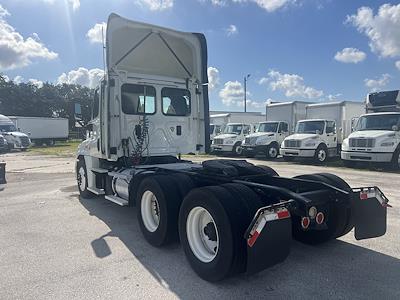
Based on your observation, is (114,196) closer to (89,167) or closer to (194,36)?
(89,167)

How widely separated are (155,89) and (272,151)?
14149mm

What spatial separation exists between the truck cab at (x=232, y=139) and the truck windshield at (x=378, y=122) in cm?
854

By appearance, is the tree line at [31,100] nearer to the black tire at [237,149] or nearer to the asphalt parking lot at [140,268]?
the black tire at [237,149]

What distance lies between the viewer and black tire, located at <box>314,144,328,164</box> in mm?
17438

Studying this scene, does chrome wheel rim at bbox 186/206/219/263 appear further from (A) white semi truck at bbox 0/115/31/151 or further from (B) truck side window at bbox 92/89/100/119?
(A) white semi truck at bbox 0/115/31/151

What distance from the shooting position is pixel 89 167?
8000mm

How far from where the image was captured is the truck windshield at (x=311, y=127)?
1808 cm


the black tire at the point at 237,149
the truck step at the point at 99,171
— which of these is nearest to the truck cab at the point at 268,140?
the black tire at the point at 237,149

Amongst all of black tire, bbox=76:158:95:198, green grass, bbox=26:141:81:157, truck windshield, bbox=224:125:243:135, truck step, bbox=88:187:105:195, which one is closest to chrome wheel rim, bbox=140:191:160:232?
truck step, bbox=88:187:105:195

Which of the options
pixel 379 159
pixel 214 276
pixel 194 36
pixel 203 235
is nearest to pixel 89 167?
pixel 194 36

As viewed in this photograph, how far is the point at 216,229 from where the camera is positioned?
3715 mm

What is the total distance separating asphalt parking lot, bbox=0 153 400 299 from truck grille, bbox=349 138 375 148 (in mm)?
8427

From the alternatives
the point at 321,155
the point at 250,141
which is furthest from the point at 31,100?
the point at 321,155

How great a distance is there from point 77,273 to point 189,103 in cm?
482
